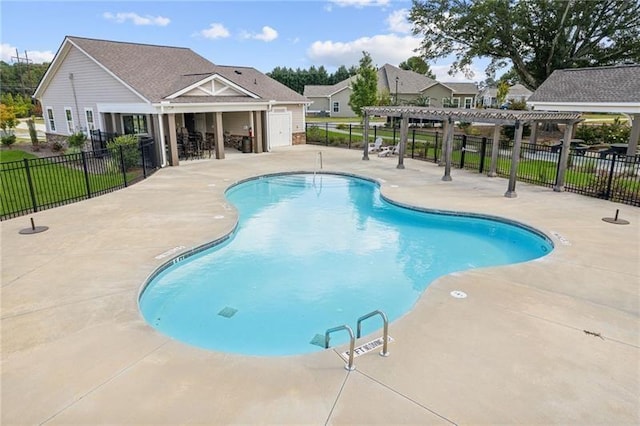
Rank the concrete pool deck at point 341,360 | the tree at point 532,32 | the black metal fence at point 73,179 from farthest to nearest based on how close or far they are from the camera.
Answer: the tree at point 532,32, the black metal fence at point 73,179, the concrete pool deck at point 341,360

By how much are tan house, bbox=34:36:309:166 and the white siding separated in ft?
0.15

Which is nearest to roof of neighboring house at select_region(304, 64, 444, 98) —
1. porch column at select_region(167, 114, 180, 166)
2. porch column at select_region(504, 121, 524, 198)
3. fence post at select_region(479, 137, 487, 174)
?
fence post at select_region(479, 137, 487, 174)

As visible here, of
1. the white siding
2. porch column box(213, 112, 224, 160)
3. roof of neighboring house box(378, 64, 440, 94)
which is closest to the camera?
the white siding

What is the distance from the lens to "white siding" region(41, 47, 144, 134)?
18.7 m

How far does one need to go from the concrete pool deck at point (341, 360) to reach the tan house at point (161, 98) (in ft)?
34.0

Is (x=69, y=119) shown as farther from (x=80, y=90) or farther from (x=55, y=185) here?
(x=55, y=185)

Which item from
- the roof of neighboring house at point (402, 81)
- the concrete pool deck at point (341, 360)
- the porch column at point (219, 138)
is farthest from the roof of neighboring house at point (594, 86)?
the roof of neighboring house at point (402, 81)

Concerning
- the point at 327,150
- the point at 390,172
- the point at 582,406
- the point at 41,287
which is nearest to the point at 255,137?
the point at 327,150

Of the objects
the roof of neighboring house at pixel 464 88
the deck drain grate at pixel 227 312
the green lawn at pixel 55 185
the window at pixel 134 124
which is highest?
the roof of neighboring house at pixel 464 88

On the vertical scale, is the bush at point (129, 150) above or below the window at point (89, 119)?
below

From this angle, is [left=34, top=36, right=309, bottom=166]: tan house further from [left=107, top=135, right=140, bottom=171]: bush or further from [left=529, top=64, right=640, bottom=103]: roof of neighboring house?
[left=529, top=64, right=640, bottom=103]: roof of neighboring house

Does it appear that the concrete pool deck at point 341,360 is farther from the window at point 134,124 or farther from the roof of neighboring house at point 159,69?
the window at point 134,124

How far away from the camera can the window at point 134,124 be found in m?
21.5

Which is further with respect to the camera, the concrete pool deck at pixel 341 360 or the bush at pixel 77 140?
the bush at pixel 77 140
